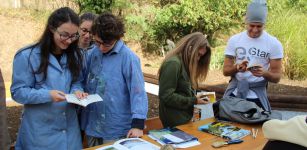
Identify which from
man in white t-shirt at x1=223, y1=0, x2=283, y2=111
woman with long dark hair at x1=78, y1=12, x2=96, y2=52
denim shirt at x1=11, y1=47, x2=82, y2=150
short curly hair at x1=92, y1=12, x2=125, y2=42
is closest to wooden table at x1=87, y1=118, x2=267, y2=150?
denim shirt at x1=11, y1=47, x2=82, y2=150

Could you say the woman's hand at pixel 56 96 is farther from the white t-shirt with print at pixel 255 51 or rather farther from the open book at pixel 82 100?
the white t-shirt with print at pixel 255 51

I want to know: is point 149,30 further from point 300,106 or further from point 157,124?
point 157,124

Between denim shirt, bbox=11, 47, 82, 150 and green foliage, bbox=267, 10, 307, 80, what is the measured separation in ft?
22.8

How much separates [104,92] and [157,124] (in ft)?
4.81

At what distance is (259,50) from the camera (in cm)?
339

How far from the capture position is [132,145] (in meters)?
2.44

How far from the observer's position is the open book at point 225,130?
9.10 ft

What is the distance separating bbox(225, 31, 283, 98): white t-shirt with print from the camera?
3.39 metres

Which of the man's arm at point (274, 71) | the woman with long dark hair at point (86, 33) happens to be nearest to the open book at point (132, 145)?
the woman with long dark hair at point (86, 33)

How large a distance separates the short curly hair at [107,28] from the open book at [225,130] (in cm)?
103

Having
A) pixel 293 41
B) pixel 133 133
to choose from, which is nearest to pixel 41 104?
pixel 133 133

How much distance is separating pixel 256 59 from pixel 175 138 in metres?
1.28

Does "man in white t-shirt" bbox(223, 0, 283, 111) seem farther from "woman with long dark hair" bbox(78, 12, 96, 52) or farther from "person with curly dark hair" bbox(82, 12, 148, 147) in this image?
"woman with long dark hair" bbox(78, 12, 96, 52)

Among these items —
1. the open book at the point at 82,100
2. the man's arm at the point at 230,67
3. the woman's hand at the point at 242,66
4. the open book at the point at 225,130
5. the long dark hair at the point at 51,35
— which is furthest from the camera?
the man's arm at the point at 230,67
